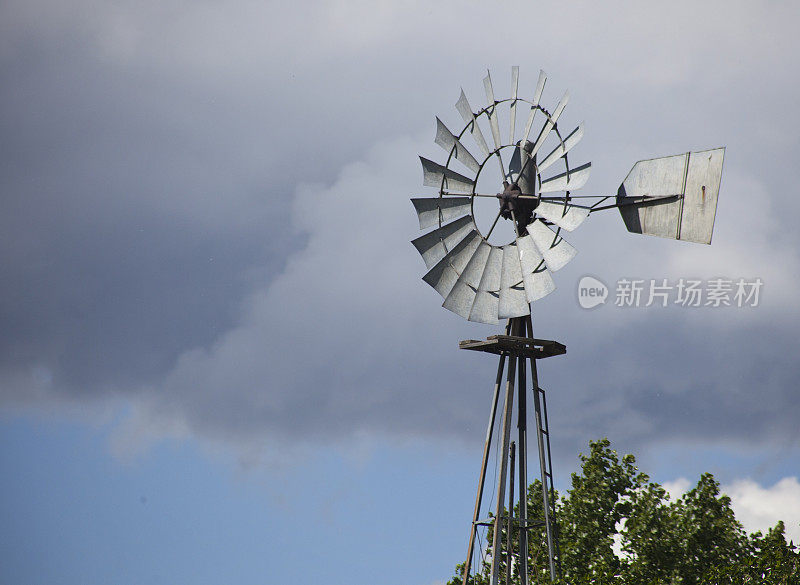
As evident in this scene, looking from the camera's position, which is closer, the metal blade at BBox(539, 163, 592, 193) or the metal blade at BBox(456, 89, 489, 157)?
the metal blade at BBox(539, 163, 592, 193)

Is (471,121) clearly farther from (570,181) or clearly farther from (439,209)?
(570,181)

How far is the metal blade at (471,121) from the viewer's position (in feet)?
56.9

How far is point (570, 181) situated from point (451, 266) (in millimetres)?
2188

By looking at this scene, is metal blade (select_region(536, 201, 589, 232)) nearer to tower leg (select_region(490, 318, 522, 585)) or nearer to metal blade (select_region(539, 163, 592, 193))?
metal blade (select_region(539, 163, 592, 193))

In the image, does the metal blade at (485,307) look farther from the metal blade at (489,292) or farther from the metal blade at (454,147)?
the metal blade at (454,147)

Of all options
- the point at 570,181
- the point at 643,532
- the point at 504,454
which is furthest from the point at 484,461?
the point at 643,532

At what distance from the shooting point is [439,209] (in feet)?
56.7

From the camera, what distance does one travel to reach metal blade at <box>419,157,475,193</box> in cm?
1731

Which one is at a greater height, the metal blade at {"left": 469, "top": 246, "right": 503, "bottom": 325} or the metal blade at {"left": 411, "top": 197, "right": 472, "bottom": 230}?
the metal blade at {"left": 411, "top": 197, "right": 472, "bottom": 230}

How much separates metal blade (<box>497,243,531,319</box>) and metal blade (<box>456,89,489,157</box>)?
1701mm

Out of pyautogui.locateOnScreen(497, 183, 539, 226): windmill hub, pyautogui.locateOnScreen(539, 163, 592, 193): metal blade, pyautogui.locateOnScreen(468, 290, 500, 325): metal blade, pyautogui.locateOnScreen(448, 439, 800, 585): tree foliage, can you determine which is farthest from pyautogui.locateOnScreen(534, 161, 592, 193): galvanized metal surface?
pyautogui.locateOnScreen(448, 439, 800, 585): tree foliage

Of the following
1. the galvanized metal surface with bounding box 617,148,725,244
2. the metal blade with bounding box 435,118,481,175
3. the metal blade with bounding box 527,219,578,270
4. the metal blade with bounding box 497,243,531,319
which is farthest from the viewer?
the metal blade with bounding box 435,118,481,175

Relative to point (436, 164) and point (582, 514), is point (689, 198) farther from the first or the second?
point (582, 514)

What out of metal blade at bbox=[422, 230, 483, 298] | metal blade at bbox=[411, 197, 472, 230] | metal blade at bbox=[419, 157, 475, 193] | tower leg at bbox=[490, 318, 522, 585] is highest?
metal blade at bbox=[419, 157, 475, 193]
